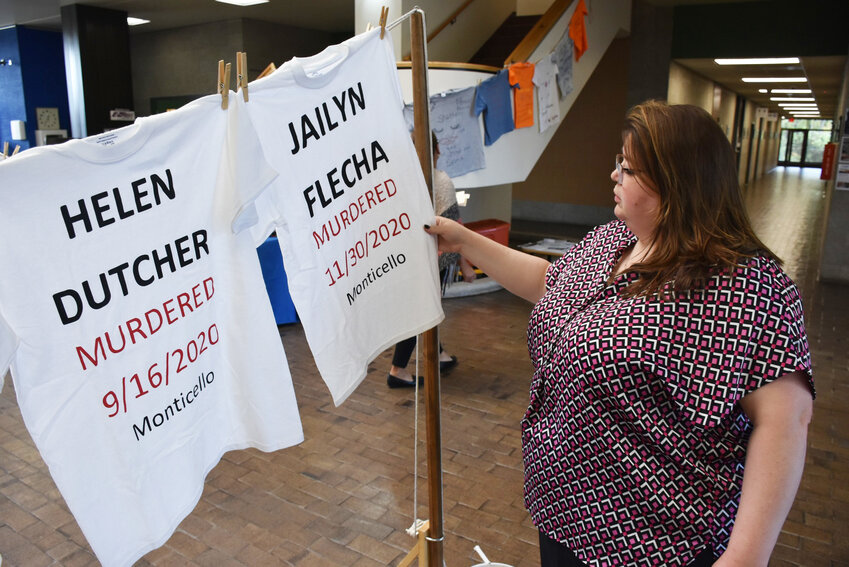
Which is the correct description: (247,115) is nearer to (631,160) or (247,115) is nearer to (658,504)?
(631,160)

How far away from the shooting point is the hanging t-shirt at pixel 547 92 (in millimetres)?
6738

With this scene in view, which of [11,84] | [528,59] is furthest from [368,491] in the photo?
[11,84]

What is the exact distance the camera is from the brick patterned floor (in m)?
2.55

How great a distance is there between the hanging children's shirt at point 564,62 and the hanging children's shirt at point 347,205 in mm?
5865

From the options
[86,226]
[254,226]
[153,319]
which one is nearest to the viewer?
[86,226]

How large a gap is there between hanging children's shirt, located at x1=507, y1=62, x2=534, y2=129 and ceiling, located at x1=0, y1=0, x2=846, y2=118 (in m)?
4.24

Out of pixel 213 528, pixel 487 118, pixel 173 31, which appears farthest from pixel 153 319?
pixel 173 31

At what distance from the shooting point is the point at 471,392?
408 cm

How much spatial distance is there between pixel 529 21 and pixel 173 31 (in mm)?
6885

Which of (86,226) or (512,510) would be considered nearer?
(86,226)

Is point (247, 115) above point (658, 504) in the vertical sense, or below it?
above

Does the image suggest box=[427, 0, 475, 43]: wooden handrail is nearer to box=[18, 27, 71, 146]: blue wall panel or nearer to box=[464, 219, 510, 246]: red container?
box=[464, 219, 510, 246]: red container

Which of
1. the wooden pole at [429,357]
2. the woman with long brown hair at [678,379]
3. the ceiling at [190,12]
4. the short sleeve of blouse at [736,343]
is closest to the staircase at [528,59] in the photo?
the ceiling at [190,12]

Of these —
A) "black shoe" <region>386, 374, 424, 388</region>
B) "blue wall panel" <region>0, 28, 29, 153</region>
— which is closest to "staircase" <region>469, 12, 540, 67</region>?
"black shoe" <region>386, 374, 424, 388</region>
